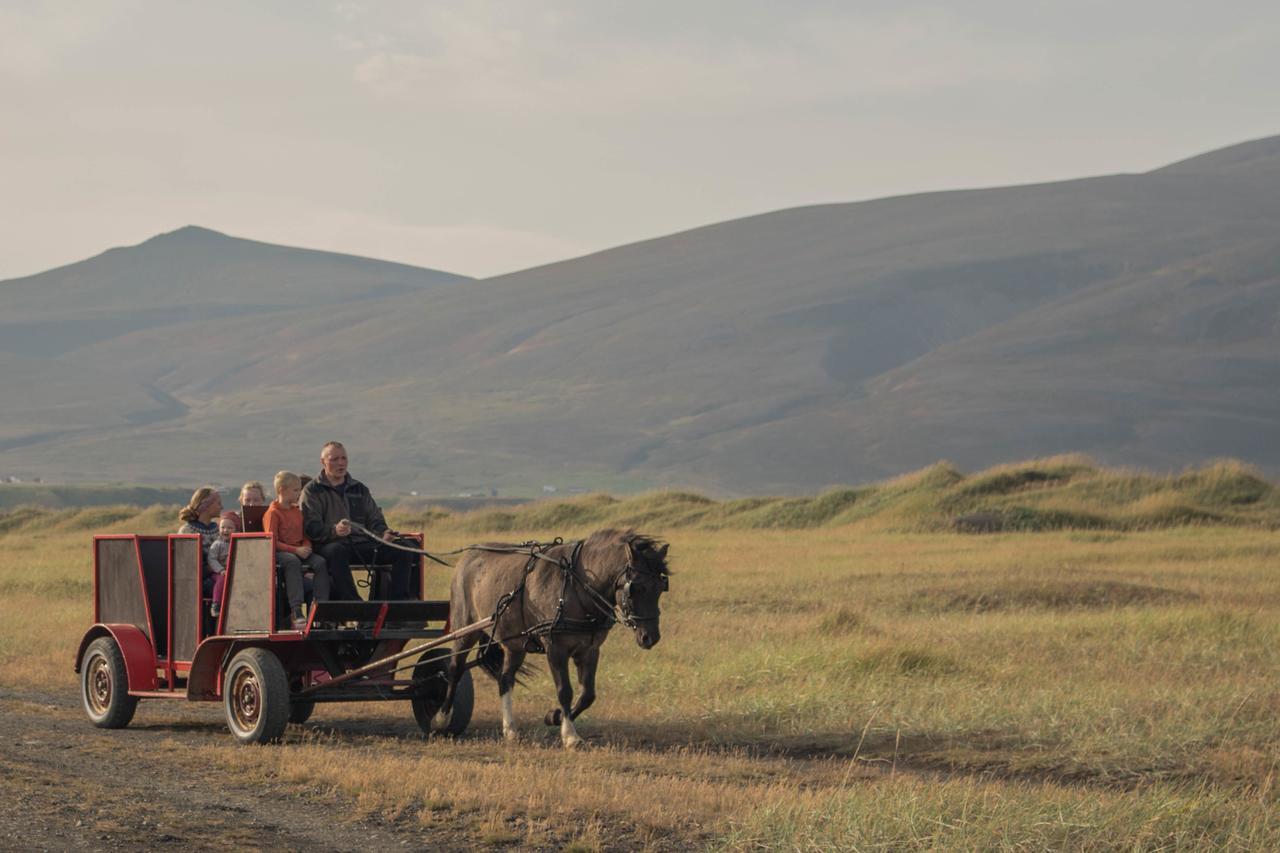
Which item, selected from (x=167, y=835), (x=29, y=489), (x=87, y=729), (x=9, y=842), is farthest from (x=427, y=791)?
(x=29, y=489)

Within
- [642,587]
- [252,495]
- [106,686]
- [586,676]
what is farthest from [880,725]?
[106,686]

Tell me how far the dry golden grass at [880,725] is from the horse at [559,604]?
1.80 feet

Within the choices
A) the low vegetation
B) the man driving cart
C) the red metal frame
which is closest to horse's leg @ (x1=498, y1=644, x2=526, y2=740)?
the red metal frame

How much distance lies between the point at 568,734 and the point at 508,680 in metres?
1.05

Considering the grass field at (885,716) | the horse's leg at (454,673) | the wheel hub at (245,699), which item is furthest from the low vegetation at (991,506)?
the wheel hub at (245,699)

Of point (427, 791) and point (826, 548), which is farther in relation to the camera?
point (826, 548)

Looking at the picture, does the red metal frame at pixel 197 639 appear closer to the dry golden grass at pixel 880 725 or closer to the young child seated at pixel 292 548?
the young child seated at pixel 292 548

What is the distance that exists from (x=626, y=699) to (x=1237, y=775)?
6031mm

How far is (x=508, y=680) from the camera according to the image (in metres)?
14.3

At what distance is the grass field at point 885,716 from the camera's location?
10.1 m

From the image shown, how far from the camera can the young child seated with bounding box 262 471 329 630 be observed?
46.0ft

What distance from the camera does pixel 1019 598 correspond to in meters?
24.6

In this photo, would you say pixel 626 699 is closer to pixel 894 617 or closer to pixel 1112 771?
pixel 1112 771

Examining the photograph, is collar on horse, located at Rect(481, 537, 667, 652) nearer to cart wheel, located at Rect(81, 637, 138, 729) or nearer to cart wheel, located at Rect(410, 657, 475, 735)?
cart wheel, located at Rect(410, 657, 475, 735)
